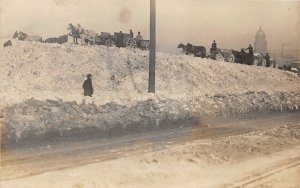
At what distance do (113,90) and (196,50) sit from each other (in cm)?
1520

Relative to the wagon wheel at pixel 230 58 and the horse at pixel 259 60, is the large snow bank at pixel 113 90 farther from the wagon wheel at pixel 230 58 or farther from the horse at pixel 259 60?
the horse at pixel 259 60

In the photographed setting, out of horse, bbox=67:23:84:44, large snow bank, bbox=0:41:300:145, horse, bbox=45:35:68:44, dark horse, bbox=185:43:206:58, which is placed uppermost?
horse, bbox=67:23:84:44

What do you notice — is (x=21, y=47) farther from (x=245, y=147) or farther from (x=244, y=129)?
(x=245, y=147)

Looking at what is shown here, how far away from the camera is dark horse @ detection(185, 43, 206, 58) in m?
36.2

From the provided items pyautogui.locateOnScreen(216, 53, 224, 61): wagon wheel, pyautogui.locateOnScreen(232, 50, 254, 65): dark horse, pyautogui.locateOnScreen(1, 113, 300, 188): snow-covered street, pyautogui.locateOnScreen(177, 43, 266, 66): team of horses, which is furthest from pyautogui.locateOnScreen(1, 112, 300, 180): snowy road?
pyautogui.locateOnScreen(232, 50, 254, 65): dark horse

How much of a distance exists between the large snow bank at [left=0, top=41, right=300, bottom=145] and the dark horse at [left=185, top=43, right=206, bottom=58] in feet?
11.1

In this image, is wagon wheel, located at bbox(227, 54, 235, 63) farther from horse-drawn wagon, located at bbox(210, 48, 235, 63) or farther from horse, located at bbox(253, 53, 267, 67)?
horse, located at bbox(253, 53, 267, 67)

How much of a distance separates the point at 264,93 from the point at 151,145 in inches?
622

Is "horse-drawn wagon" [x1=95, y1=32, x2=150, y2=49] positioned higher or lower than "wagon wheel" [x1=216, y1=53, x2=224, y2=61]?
higher

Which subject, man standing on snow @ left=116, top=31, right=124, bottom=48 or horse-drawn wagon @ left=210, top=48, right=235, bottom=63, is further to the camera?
horse-drawn wagon @ left=210, top=48, right=235, bottom=63

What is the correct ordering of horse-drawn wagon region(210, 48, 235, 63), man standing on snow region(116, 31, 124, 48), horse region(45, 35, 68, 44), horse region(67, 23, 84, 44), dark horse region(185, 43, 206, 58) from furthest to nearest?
horse-drawn wagon region(210, 48, 235, 63) < dark horse region(185, 43, 206, 58) < man standing on snow region(116, 31, 124, 48) < horse region(45, 35, 68, 44) < horse region(67, 23, 84, 44)

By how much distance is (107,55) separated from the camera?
26.4 meters

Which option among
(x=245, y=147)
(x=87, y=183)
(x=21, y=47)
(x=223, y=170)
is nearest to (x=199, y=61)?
(x=21, y=47)

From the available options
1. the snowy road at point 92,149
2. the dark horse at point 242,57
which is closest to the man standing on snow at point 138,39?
the dark horse at point 242,57
